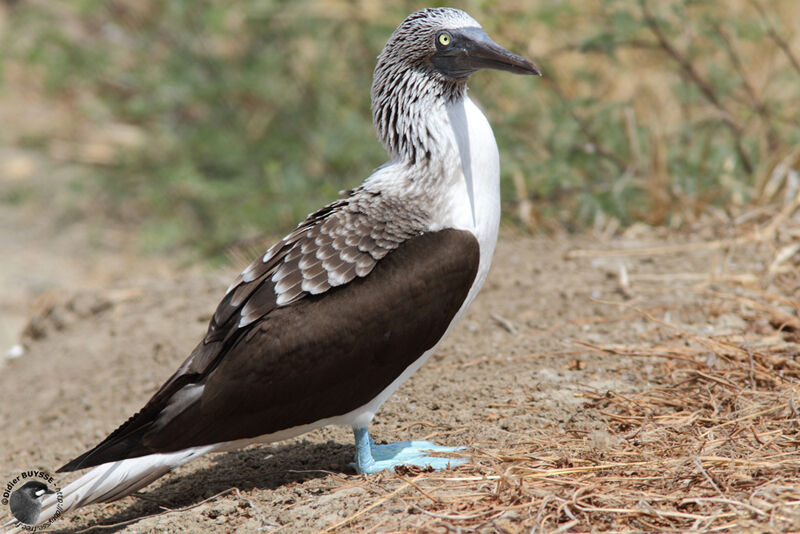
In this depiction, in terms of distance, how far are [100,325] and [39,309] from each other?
0.87 meters

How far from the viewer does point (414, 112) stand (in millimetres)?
4059

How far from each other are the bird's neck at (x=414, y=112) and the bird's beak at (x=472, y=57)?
0.31 feet

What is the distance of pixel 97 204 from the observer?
37.6 ft

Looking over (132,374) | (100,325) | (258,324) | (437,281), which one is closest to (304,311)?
(258,324)

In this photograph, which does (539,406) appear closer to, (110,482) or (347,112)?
(110,482)

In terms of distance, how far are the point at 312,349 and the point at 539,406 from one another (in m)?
1.19

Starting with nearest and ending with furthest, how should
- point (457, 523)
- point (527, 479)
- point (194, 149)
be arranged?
point (457, 523) < point (527, 479) < point (194, 149)

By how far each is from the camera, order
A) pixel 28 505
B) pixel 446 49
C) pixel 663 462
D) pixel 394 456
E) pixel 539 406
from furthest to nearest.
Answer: pixel 539 406
pixel 446 49
pixel 394 456
pixel 28 505
pixel 663 462

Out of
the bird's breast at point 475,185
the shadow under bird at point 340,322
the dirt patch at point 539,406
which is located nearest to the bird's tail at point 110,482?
the shadow under bird at point 340,322

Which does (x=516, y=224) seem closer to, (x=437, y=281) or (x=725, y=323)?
(x=725, y=323)

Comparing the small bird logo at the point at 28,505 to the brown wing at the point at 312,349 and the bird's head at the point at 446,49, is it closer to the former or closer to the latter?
the brown wing at the point at 312,349

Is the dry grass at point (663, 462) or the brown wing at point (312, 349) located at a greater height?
the brown wing at point (312, 349)

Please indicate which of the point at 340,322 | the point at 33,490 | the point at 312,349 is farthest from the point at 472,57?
the point at 33,490

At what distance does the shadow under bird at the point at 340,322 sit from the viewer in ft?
11.8
